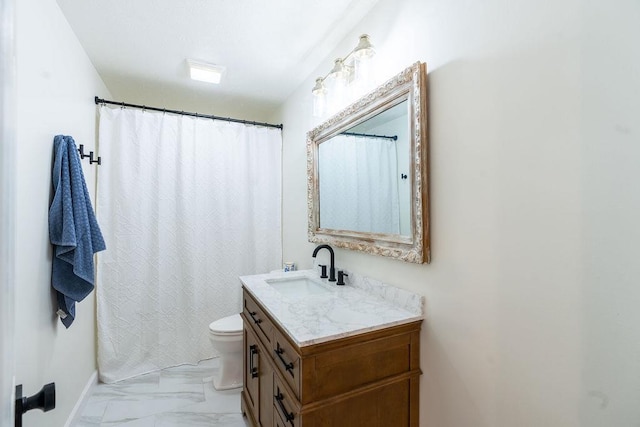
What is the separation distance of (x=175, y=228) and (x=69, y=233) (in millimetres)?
1075

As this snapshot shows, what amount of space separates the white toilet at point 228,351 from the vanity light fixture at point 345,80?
167 centimetres

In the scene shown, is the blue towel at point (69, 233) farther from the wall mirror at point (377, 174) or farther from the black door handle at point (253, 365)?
the wall mirror at point (377, 174)

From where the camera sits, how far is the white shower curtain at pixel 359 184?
57.4 inches

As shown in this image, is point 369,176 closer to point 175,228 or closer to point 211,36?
point 211,36

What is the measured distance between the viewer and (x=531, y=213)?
87 cm

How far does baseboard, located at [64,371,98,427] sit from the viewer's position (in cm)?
174

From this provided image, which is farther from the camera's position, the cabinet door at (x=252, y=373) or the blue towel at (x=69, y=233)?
the cabinet door at (x=252, y=373)

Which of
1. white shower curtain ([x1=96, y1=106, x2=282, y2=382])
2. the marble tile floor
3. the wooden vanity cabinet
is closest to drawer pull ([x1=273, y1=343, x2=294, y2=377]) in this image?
the wooden vanity cabinet

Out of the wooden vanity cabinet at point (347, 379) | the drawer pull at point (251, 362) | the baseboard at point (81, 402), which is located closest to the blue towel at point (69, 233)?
the baseboard at point (81, 402)

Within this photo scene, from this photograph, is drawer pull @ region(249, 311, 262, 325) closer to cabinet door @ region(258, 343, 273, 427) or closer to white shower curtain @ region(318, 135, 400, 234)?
cabinet door @ region(258, 343, 273, 427)

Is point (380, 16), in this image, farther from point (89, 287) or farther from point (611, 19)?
point (89, 287)

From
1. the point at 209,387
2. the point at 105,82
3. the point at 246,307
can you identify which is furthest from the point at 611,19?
the point at 105,82

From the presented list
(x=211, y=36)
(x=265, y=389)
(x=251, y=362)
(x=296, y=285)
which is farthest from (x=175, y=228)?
(x=265, y=389)

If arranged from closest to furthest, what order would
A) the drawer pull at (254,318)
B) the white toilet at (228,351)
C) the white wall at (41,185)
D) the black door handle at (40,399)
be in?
the black door handle at (40,399) → the white wall at (41,185) → the drawer pull at (254,318) → the white toilet at (228,351)
